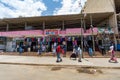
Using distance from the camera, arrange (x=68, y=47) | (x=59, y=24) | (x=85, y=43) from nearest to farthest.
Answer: (x=85, y=43), (x=68, y=47), (x=59, y=24)

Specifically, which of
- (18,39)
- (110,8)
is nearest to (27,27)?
(18,39)

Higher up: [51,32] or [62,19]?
[62,19]

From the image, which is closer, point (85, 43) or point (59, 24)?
point (85, 43)

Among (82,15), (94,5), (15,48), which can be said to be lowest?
(15,48)

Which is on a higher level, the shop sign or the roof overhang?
the roof overhang

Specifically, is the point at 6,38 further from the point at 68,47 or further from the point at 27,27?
the point at 68,47

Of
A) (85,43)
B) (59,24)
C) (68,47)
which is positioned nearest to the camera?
(85,43)

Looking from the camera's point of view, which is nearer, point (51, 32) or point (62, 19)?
point (51, 32)

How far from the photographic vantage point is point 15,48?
30938 millimetres

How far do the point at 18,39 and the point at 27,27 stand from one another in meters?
3.29

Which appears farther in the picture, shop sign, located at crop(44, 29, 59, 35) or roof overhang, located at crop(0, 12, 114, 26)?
shop sign, located at crop(44, 29, 59, 35)

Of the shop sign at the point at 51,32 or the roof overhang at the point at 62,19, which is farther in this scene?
the shop sign at the point at 51,32

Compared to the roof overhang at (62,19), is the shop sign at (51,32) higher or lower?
lower

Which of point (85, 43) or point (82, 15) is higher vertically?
point (82, 15)
